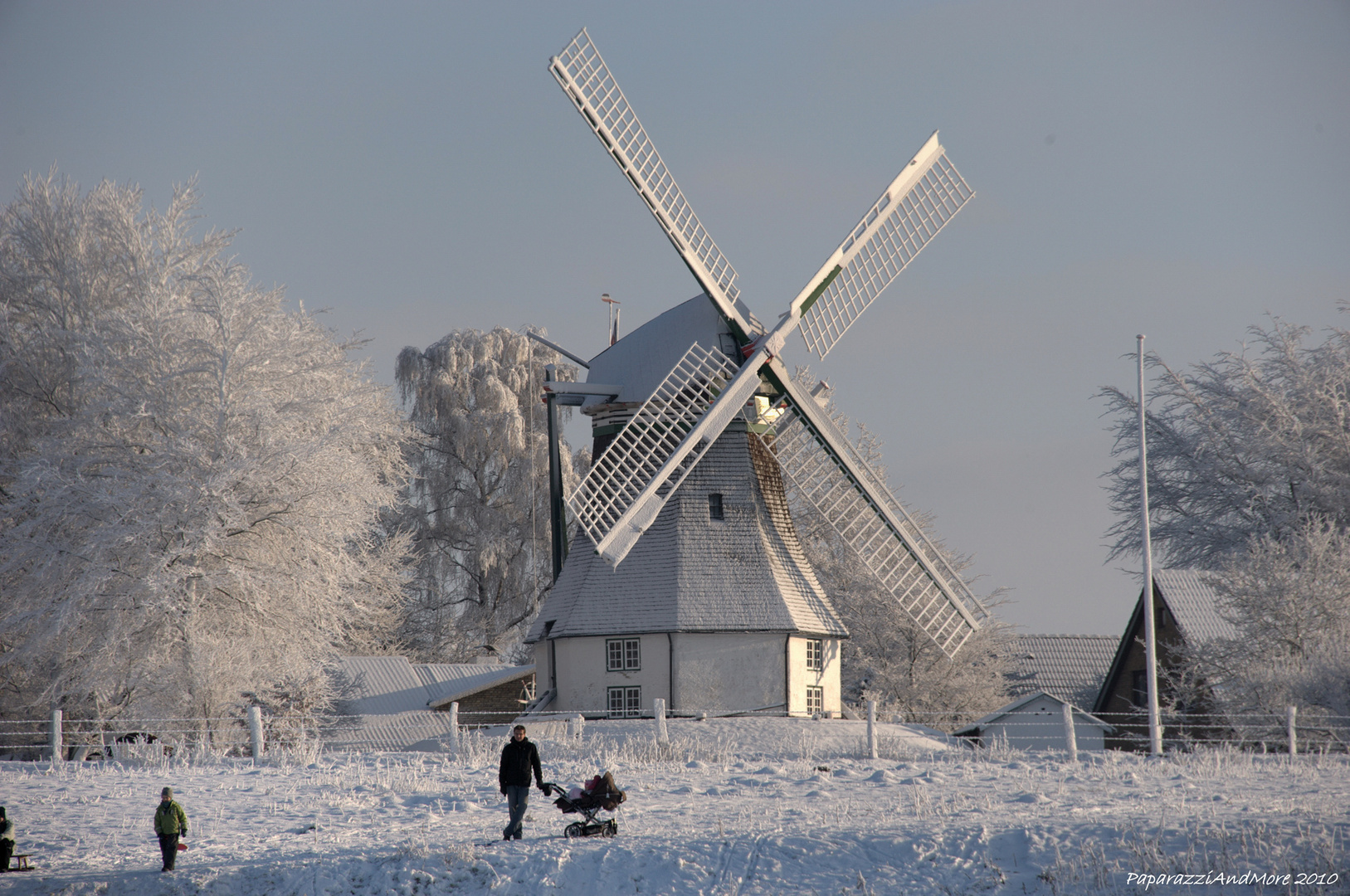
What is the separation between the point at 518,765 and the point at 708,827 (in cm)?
240

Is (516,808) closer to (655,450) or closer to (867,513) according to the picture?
(655,450)

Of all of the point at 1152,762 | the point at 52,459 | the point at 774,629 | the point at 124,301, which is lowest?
the point at 1152,762

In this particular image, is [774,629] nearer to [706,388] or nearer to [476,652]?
[706,388]

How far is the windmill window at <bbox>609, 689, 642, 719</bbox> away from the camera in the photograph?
24.7 m

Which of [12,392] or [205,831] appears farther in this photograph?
[12,392]

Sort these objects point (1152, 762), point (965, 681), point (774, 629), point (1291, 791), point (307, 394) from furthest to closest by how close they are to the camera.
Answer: point (965, 681) < point (307, 394) < point (774, 629) < point (1152, 762) < point (1291, 791)

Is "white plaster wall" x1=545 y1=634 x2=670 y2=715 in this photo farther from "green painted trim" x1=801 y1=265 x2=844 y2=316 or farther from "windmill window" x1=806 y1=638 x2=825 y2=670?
"green painted trim" x1=801 y1=265 x2=844 y2=316

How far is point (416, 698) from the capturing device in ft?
114

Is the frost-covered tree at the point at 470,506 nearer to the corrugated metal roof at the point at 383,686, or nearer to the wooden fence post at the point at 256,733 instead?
the corrugated metal roof at the point at 383,686

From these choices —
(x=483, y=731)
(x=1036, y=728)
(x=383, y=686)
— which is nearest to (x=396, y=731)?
(x=383, y=686)

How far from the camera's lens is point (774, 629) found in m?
24.7

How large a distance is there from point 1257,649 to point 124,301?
26735 mm

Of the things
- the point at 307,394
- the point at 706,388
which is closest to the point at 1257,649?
the point at 706,388

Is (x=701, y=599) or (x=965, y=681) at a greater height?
(x=701, y=599)
